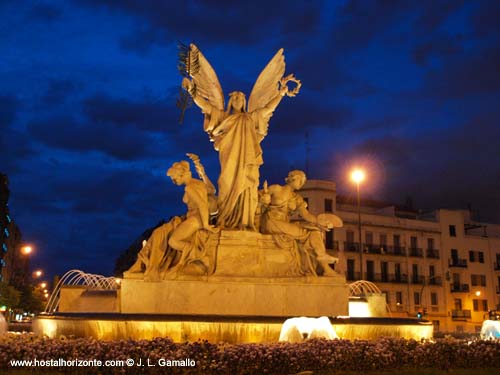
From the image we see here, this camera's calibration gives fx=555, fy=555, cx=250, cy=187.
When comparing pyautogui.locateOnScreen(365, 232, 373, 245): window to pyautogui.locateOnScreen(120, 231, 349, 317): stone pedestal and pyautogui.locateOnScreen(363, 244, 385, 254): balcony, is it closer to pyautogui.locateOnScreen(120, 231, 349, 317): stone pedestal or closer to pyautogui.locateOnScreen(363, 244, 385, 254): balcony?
pyautogui.locateOnScreen(363, 244, 385, 254): balcony

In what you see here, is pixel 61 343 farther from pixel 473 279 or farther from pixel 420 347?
pixel 473 279

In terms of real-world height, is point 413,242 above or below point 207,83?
above

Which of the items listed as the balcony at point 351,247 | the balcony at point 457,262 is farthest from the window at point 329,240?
the balcony at point 457,262

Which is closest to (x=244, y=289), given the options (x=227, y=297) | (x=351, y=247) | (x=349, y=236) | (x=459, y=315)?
(x=227, y=297)

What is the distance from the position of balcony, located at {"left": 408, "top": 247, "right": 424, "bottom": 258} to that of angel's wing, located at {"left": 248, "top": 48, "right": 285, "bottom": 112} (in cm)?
4332

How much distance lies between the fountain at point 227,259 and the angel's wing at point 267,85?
0.08 ft

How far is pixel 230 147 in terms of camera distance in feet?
43.2

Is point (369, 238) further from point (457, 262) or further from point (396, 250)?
point (457, 262)

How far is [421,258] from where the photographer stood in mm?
54344

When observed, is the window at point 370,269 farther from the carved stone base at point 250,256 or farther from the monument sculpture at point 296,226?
the carved stone base at point 250,256

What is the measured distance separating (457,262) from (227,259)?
49958mm

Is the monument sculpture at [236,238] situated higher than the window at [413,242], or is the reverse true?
the window at [413,242]

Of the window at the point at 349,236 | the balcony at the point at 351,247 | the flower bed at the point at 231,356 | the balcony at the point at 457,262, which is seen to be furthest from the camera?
the balcony at the point at 457,262

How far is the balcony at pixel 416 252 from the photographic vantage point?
177 ft
